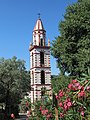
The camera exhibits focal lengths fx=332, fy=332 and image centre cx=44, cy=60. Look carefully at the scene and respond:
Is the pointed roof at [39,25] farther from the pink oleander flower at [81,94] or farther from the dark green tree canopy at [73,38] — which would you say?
the pink oleander flower at [81,94]

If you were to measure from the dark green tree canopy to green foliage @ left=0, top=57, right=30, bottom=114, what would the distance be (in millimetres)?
18618

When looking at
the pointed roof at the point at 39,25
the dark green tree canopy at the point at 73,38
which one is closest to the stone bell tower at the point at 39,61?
the pointed roof at the point at 39,25

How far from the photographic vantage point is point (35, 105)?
988 cm

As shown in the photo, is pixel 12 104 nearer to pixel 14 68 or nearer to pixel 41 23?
pixel 14 68

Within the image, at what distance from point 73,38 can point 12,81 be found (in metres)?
21.6

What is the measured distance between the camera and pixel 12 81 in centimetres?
4241

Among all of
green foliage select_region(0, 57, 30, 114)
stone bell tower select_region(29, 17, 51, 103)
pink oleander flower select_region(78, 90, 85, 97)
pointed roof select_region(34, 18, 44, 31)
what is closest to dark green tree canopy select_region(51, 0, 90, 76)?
pink oleander flower select_region(78, 90, 85, 97)

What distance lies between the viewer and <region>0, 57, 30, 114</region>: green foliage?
4158 cm

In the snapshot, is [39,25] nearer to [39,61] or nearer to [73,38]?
[39,61]

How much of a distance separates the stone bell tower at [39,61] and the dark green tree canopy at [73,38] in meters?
34.9

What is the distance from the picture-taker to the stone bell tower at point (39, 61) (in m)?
57.9

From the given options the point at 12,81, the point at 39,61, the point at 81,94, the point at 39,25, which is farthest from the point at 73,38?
the point at 39,25

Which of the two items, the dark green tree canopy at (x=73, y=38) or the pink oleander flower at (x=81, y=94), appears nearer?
the pink oleander flower at (x=81, y=94)

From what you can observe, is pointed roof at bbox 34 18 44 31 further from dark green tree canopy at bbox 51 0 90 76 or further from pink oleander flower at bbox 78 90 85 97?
pink oleander flower at bbox 78 90 85 97
